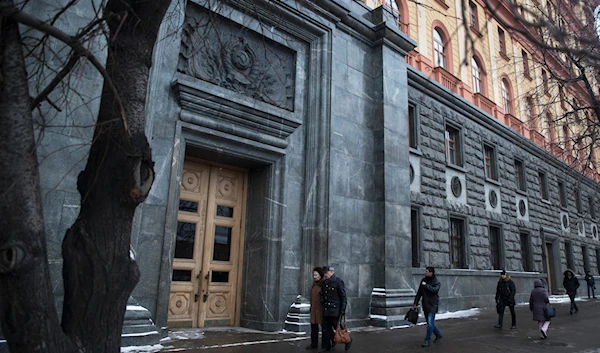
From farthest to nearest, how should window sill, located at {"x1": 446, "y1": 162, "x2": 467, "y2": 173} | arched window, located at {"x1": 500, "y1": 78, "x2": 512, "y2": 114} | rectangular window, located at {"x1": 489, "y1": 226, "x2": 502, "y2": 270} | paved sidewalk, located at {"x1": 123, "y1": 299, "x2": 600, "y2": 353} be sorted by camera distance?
arched window, located at {"x1": 500, "y1": 78, "x2": 512, "y2": 114} < rectangular window, located at {"x1": 489, "y1": 226, "x2": 502, "y2": 270} < window sill, located at {"x1": 446, "y1": 162, "x2": 467, "y2": 173} < paved sidewalk, located at {"x1": 123, "y1": 299, "x2": 600, "y2": 353}

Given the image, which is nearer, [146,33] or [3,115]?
[3,115]

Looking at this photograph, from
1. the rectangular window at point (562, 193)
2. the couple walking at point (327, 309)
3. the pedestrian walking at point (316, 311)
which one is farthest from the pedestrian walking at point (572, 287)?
the pedestrian walking at point (316, 311)

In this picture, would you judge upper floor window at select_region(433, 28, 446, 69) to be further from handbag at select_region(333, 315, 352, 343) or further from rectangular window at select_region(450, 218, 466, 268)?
handbag at select_region(333, 315, 352, 343)

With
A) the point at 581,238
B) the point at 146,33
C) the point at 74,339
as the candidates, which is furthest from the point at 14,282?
the point at 581,238

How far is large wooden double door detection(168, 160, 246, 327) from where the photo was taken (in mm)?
8695

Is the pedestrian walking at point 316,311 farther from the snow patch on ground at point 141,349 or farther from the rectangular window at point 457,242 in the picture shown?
the rectangular window at point 457,242

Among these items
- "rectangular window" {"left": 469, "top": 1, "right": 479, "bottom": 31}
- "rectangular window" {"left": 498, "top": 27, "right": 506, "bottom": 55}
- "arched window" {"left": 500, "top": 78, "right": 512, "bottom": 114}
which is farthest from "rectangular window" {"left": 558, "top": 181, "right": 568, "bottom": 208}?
"rectangular window" {"left": 469, "top": 1, "right": 479, "bottom": 31}

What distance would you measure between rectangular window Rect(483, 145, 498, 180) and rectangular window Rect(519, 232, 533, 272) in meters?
3.52

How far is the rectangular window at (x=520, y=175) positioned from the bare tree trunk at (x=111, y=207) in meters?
20.5

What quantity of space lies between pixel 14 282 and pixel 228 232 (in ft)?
23.1

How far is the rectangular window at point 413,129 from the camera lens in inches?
566

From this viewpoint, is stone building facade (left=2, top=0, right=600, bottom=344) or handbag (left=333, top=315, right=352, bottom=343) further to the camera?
stone building facade (left=2, top=0, right=600, bottom=344)

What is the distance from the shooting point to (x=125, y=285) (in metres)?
3.09

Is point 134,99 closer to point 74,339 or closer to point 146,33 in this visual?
point 146,33
